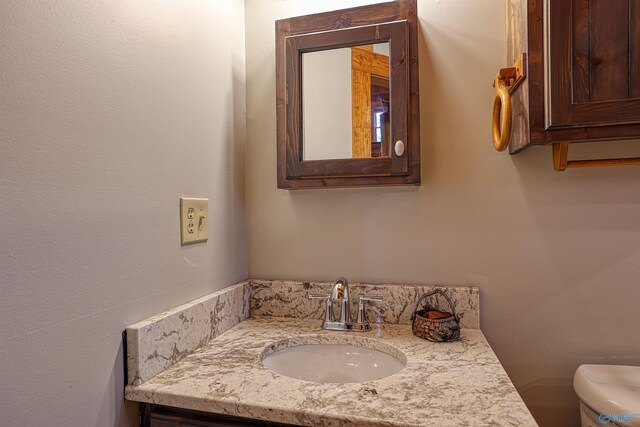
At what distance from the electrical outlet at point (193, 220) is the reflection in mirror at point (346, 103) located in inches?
13.3

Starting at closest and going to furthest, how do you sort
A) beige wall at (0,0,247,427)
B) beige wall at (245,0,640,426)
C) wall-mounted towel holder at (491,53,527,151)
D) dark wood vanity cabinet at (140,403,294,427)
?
beige wall at (0,0,247,427), dark wood vanity cabinet at (140,403,294,427), wall-mounted towel holder at (491,53,527,151), beige wall at (245,0,640,426)

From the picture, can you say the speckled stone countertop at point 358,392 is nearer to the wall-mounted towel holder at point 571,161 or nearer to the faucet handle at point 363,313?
the faucet handle at point 363,313

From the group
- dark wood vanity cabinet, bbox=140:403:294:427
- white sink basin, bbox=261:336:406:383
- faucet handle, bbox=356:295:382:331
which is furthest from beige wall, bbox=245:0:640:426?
dark wood vanity cabinet, bbox=140:403:294:427

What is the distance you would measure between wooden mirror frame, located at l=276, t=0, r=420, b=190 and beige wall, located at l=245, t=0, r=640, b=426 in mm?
81

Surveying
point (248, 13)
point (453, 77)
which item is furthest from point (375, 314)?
point (248, 13)

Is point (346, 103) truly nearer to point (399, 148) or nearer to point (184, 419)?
point (399, 148)

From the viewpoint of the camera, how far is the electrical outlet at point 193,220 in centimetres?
98

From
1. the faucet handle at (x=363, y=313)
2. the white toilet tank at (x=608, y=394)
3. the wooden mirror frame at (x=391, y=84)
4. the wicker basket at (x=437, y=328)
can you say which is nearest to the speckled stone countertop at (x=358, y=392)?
the wicker basket at (x=437, y=328)

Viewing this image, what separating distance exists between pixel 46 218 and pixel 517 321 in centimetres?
115

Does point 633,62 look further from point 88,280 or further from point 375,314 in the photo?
point 88,280

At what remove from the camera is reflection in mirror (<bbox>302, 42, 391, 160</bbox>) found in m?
1.11

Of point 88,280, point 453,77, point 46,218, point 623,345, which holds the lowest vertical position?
point 623,345

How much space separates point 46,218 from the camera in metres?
0.64

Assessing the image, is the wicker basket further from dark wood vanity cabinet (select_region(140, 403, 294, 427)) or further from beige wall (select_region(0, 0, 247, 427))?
beige wall (select_region(0, 0, 247, 427))
